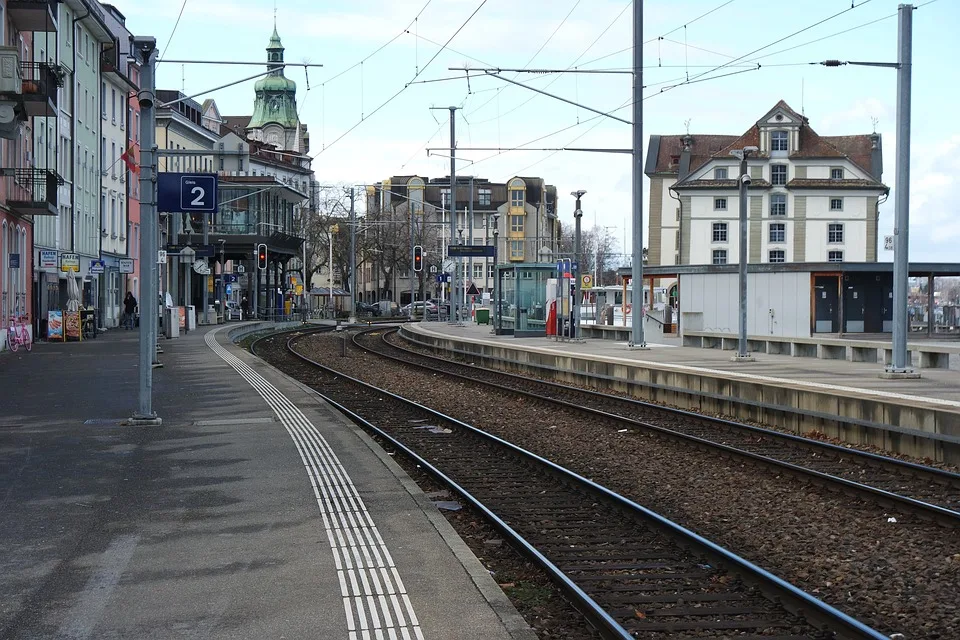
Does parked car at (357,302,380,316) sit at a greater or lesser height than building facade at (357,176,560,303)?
lesser

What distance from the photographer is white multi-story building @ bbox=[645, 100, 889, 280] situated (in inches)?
3418

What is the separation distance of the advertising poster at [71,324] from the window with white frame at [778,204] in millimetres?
56958

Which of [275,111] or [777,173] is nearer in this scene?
[777,173]

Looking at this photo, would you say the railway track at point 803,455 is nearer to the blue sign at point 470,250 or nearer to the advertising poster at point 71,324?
the advertising poster at point 71,324

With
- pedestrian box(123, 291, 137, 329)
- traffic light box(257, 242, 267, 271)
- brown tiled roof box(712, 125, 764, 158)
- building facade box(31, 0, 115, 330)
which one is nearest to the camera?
building facade box(31, 0, 115, 330)

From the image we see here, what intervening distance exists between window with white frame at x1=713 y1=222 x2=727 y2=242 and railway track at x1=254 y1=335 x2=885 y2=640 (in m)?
75.6

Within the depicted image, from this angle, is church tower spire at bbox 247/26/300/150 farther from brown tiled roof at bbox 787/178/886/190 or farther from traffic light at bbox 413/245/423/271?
traffic light at bbox 413/245/423/271

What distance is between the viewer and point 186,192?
1734 centimetres

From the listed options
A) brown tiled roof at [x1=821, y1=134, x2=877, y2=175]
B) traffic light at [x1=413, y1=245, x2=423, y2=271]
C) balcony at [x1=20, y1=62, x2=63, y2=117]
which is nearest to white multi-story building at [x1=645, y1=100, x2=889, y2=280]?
brown tiled roof at [x1=821, y1=134, x2=877, y2=175]

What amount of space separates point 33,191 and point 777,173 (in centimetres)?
6056

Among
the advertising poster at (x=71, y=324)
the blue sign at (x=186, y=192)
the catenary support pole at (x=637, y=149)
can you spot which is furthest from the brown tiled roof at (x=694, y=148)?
the blue sign at (x=186, y=192)

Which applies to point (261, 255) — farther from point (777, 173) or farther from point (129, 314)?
point (777, 173)

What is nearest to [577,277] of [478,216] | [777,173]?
[777,173]

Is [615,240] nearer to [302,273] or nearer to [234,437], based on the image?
[302,273]
